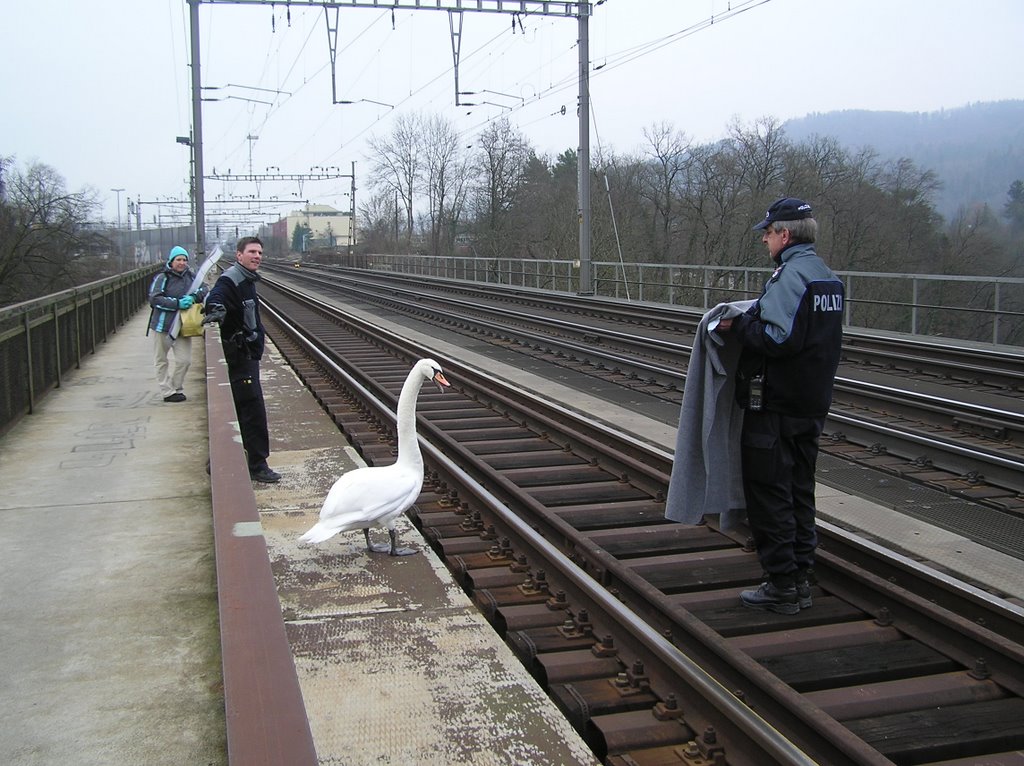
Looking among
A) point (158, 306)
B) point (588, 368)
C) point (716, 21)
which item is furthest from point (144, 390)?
point (716, 21)

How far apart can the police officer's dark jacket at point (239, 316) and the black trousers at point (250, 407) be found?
0.26 feet

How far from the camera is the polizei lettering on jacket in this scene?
4234 millimetres

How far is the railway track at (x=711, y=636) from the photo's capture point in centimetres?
350

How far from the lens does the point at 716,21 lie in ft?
64.8

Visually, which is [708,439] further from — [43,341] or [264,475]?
[43,341]

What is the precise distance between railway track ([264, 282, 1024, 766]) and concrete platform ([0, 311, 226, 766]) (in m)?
1.45

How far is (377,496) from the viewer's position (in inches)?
211

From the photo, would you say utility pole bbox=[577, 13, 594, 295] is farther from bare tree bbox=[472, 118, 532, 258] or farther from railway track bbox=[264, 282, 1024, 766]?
bare tree bbox=[472, 118, 532, 258]

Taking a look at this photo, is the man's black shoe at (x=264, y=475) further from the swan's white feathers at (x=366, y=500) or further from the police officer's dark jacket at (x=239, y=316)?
the swan's white feathers at (x=366, y=500)

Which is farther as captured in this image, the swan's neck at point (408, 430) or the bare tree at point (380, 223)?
the bare tree at point (380, 223)

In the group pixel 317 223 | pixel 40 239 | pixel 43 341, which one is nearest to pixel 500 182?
pixel 40 239

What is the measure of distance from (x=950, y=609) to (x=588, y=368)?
10641 millimetres

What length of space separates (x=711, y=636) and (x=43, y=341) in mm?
10157

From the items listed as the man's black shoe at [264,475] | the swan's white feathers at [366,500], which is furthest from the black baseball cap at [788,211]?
the man's black shoe at [264,475]
